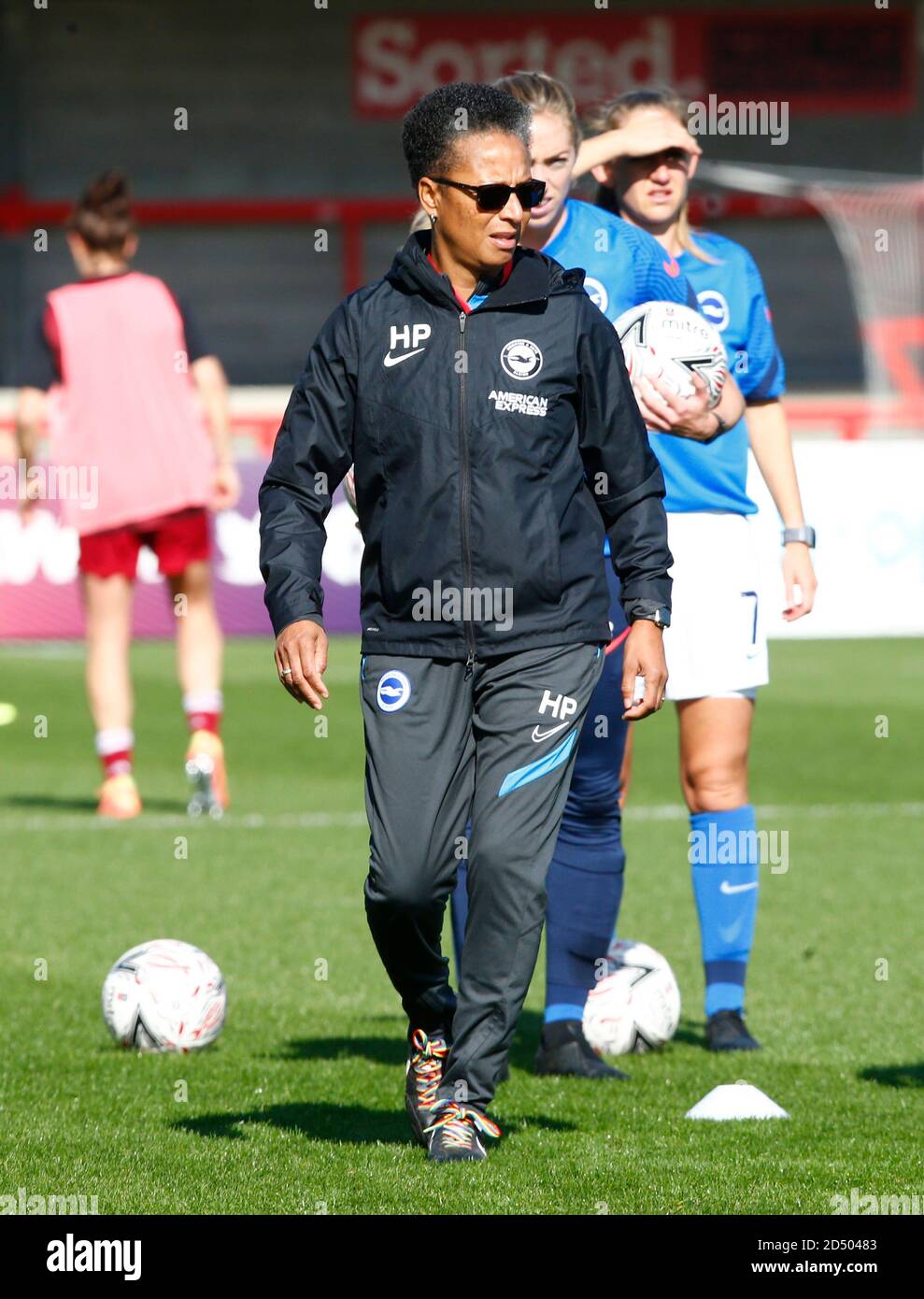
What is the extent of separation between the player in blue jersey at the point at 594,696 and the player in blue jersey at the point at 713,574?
12cm

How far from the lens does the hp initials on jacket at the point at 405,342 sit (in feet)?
13.0

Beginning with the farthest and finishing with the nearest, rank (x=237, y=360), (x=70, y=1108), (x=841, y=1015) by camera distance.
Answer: (x=237, y=360), (x=841, y=1015), (x=70, y=1108)

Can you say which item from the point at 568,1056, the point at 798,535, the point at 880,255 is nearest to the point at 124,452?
the point at 798,535

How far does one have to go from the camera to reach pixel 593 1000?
5.31m

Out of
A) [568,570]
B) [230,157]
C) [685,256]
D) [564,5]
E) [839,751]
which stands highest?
[564,5]

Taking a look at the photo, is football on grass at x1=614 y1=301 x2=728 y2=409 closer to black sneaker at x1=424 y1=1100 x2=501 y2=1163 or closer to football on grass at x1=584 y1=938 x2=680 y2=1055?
football on grass at x1=584 y1=938 x2=680 y2=1055

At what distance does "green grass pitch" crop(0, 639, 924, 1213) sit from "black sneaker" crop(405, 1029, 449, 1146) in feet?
0.24

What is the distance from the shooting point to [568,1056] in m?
5.04

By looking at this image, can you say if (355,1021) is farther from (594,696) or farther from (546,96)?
(546,96)

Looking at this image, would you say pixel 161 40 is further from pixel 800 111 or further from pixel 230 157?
pixel 800 111

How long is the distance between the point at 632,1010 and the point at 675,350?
163cm

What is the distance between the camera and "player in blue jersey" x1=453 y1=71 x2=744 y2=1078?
4.84 meters
